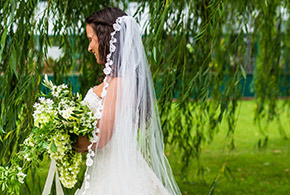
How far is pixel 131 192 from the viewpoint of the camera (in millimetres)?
2164

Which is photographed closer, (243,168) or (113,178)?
(113,178)

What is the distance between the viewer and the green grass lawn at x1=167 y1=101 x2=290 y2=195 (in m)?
4.96

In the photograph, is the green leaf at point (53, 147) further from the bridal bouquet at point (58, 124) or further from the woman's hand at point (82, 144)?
the woman's hand at point (82, 144)

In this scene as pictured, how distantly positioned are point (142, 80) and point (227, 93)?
0.92 meters

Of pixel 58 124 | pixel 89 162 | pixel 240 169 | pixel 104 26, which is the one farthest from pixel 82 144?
pixel 240 169

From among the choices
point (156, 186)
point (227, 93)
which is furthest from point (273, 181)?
point (156, 186)

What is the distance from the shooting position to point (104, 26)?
2262 mm

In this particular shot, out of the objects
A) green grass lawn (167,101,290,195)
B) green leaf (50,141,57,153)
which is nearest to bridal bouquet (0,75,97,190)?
green leaf (50,141,57,153)

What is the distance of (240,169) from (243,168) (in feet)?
0.26

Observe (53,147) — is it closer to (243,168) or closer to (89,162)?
(89,162)

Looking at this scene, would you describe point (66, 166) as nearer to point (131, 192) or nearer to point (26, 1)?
point (131, 192)

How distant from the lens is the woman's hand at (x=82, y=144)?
2178mm

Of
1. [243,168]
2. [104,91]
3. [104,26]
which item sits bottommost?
[243,168]

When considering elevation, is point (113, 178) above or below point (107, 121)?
below
